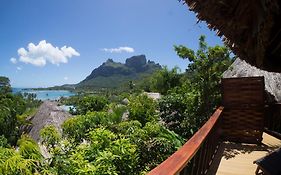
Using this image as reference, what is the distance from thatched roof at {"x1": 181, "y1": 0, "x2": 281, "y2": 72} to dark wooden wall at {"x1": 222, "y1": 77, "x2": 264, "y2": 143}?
2.08m

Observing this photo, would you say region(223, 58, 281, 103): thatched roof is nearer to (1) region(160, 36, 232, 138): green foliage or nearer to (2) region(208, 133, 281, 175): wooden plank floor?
(1) region(160, 36, 232, 138): green foliage

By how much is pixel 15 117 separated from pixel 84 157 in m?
18.4

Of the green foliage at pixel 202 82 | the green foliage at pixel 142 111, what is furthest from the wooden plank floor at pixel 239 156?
the green foliage at pixel 142 111

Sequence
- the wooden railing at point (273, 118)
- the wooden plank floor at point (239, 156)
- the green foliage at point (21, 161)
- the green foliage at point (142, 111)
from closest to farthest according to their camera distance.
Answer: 1. the green foliage at point (21, 161)
2. the wooden plank floor at point (239, 156)
3. the wooden railing at point (273, 118)
4. the green foliage at point (142, 111)

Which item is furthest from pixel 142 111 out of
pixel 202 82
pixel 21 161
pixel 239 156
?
pixel 21 161

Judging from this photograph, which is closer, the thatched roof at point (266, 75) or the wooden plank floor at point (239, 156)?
the wooden plank floor at point (239, 156)

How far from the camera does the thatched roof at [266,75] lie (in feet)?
28.9

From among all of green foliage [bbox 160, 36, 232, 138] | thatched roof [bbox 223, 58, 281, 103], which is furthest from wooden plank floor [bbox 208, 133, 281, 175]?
green foliage [bbox 160, 36, 232, 138]

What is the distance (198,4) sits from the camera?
3.61 metres

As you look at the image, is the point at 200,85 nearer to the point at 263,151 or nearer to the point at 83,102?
the point at 263,151

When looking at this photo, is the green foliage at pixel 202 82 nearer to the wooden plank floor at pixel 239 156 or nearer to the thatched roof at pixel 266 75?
the thatched roof at pixel 266 75

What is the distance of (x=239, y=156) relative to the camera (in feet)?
17.0

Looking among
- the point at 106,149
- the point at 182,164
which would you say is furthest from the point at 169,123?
the point at 182,164

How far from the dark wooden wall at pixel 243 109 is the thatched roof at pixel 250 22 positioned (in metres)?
2.08
